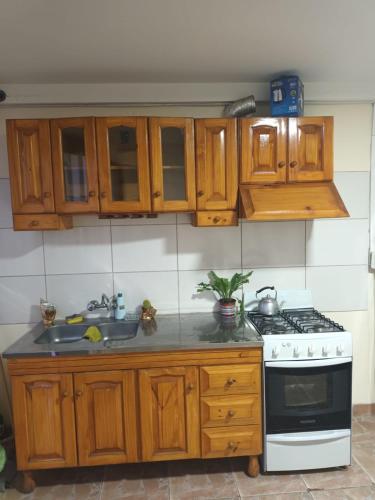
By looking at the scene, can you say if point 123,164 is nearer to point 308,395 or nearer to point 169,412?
point 169,412

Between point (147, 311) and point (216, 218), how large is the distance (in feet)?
2.49

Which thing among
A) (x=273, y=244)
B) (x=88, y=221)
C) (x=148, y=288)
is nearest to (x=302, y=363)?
(x=273, y=244)

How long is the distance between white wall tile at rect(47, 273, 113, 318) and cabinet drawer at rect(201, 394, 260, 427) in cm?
98

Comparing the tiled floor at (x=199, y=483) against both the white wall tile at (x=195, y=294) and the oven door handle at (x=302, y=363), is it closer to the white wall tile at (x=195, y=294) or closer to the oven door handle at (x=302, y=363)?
the oven door handle at (x=302, y=363)

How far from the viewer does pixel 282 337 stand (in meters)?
2.05

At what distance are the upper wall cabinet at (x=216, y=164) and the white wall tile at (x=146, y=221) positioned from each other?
0.34m

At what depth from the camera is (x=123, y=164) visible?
7.19 ft

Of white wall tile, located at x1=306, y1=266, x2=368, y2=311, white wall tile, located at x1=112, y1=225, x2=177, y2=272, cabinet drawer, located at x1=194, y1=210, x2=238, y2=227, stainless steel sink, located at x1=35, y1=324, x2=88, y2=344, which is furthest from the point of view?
white wall tile, located at x1=306, y1=266, x2=368, y2=311

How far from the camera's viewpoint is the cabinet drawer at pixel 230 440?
6.77 ft

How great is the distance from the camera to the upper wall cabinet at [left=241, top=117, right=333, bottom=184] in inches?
87.1

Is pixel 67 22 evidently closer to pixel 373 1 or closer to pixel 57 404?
pixel 373 1

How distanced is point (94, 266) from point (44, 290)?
37cm

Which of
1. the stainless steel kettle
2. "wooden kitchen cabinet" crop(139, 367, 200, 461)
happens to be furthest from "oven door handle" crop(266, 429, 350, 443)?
the stainless steel kettle

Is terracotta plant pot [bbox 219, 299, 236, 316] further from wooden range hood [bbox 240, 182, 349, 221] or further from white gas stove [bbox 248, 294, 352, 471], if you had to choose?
wooden range hood [bbox 240, 182, 349, 221]
